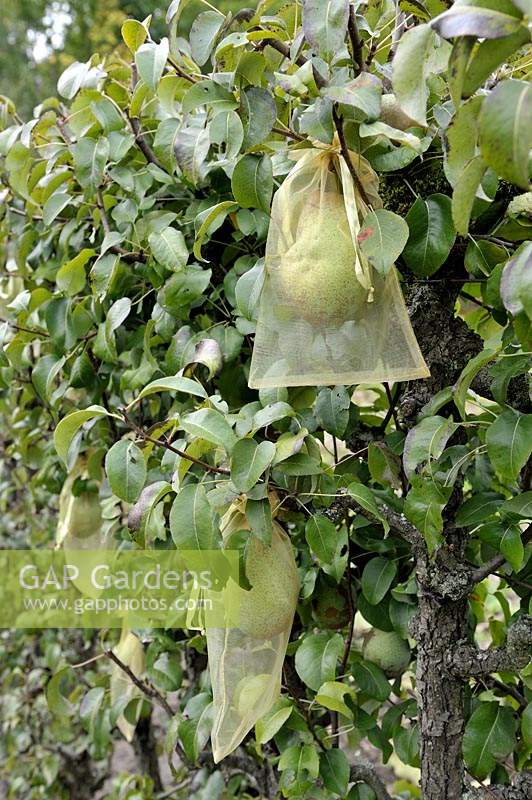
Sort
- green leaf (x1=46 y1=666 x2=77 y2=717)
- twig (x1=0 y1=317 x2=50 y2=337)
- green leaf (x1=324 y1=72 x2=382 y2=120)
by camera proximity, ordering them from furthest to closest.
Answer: green leaf (x1=46 y1=666 x2=77 y2=717), twig (x1=0 y1=317 x2=50 y2=337), green leaf (x1=324 y1=72 x2=382 y2=120)

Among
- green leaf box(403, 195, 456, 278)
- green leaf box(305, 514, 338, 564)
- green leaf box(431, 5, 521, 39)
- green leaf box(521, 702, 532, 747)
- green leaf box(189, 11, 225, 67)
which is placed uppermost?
green leaf box(431, 5, 521, 39)

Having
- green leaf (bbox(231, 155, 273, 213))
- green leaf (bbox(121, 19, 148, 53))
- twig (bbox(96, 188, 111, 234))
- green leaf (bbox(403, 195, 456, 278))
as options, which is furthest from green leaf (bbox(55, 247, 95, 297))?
green leaf (bbox(403, 195, 456, 278))

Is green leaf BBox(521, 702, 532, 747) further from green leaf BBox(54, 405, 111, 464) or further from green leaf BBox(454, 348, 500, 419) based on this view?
green leaf BBox(54, 405, 111, 464)

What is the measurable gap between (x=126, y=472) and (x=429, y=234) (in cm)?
34

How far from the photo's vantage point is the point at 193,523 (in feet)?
2.33

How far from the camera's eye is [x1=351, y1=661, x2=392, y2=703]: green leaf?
0.93 meters

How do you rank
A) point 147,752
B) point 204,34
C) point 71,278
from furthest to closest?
point 147,752, point 71,278, point 204,34

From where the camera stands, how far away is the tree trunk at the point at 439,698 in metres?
0.84

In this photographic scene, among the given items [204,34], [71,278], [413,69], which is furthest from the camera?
[71,278]

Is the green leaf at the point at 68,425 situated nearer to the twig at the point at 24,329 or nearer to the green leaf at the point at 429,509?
the green leaf at the point at 429,509

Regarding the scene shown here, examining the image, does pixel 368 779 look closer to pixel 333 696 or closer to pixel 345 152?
pixel 333 696

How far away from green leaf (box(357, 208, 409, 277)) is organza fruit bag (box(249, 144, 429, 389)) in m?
0.02

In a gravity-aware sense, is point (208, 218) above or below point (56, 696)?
above

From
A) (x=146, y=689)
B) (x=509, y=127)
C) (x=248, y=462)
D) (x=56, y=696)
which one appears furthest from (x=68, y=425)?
(x=56, y=696)
